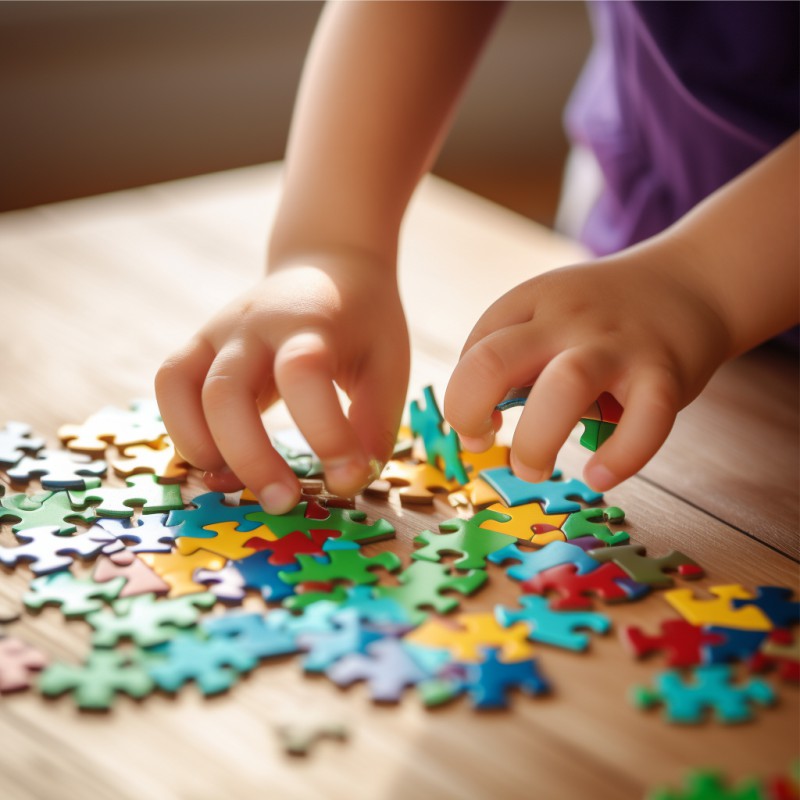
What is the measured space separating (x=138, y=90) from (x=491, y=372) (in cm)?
229

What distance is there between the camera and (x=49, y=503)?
822 millimetres

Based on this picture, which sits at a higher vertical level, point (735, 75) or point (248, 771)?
point (735, 75)

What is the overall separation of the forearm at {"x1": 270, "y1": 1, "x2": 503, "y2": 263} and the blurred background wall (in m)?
1.71

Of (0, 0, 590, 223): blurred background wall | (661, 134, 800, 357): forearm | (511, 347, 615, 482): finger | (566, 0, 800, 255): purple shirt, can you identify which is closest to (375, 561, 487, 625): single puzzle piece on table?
(511, 347, 615, 482): finger

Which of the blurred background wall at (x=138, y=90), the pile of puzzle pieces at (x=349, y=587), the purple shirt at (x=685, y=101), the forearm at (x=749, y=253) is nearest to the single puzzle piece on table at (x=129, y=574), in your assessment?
the pile of puzzle pieces at (x=349, y=587)

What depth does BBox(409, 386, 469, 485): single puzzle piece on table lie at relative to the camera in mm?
892

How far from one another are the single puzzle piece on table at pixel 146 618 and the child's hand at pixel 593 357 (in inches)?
9.9

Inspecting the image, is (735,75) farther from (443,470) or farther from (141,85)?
(141,85)

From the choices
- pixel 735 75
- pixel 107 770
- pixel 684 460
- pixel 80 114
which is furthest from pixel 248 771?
pixel 80 114

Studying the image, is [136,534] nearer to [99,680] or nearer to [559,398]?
[99,680]

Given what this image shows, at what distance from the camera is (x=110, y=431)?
93 cm

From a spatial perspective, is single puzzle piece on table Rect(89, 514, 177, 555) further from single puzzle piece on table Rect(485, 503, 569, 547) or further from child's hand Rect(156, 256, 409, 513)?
single puzzle piece on table Rect(485, 503, 569, 547)

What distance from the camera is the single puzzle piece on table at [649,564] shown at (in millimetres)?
755

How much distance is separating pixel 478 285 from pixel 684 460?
0.43m
